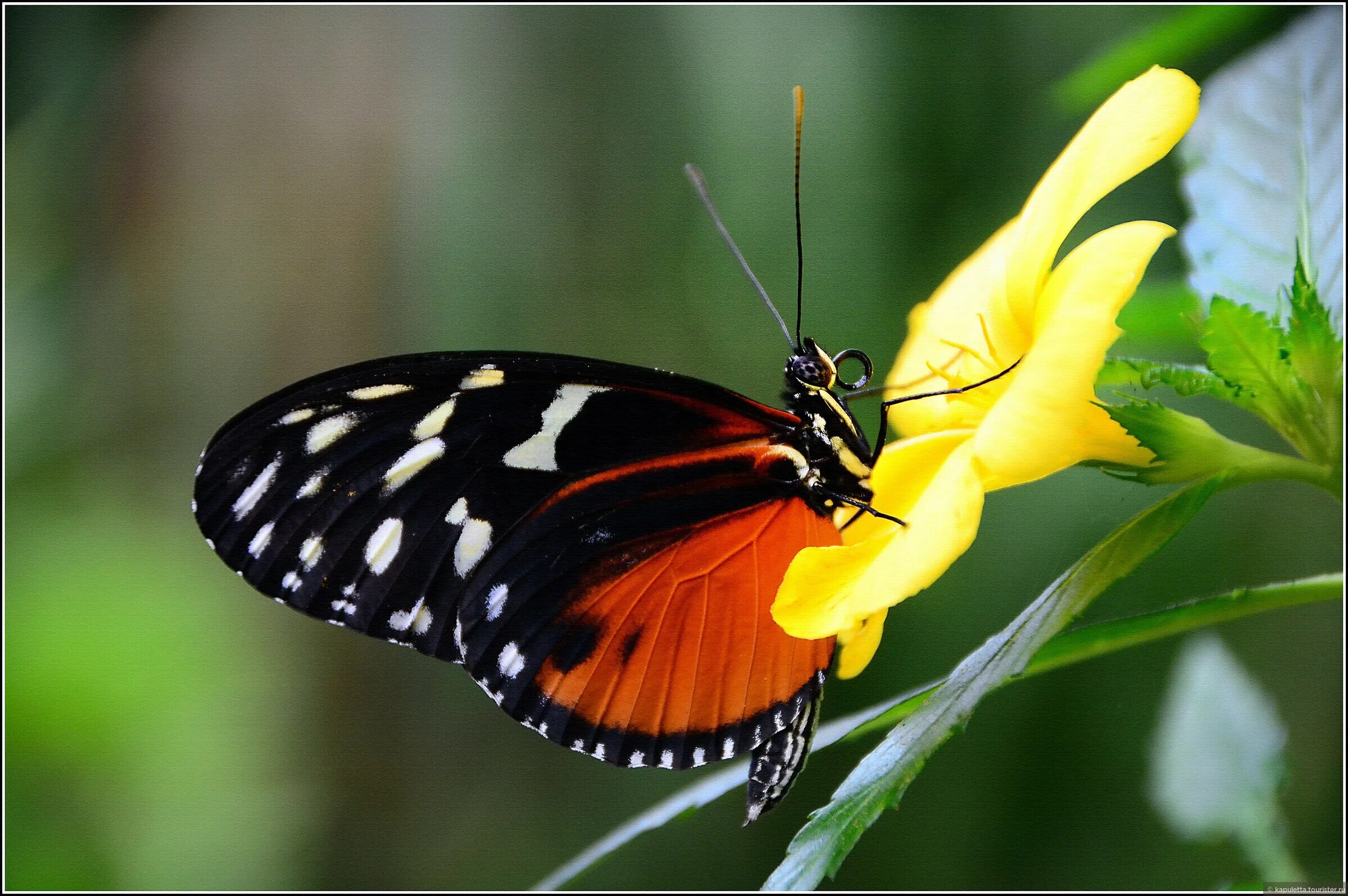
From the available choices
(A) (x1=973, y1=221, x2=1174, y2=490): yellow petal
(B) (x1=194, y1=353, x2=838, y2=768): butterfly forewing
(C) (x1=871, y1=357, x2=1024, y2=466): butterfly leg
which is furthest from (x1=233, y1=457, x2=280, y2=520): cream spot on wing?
(A) (x1=973, y1=221, x2=1174, y2=490): yellow petal

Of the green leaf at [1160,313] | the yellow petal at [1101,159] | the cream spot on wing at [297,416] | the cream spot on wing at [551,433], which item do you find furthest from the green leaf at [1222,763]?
the cream spot on wing at [297,416]

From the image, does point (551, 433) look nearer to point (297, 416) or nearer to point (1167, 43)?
point (297, 416)

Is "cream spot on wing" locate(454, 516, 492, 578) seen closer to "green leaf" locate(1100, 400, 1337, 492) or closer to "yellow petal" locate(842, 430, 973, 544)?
"yellow petal" locate(842, 430, 973, 544)

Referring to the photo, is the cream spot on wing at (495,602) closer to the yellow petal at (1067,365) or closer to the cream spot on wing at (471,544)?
the cream spot on wing at (471,544)

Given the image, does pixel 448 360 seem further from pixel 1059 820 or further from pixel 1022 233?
pixel 1059 820

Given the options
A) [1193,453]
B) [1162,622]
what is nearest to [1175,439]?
[1193,453]
